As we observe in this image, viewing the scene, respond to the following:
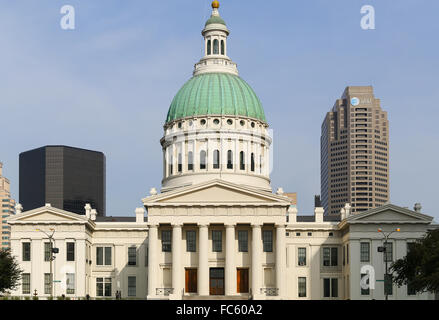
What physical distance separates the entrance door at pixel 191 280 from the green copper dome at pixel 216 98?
28308 mm

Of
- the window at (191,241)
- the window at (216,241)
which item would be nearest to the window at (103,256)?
the window at (191,241)

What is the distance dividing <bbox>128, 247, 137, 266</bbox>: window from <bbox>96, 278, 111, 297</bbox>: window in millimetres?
3811

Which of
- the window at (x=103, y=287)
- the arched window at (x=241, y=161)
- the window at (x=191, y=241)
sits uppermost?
the arched window at (x=241, y=161)

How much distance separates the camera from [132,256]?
10888cm

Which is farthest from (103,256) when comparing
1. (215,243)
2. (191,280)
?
(215,243)

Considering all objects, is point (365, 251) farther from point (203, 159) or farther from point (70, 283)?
point (70, 283)

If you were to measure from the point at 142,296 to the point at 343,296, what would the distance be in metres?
26.9

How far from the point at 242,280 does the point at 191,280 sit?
6456mm

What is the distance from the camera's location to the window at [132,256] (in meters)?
109

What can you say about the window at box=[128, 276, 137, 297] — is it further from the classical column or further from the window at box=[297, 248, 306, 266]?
the window at box=[297, 248, 306, 266]

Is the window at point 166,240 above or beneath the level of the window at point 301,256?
above

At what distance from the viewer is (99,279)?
357ft

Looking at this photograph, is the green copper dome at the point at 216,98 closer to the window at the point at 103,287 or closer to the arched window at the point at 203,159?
the arched window at the point at 203,159
